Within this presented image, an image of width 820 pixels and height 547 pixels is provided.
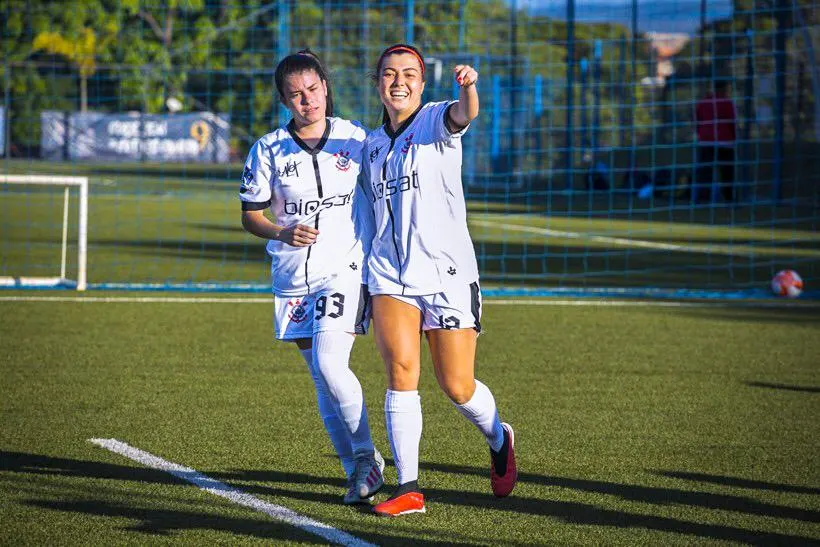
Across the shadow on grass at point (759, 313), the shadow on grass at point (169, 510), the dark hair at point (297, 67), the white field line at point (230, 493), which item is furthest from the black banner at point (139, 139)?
the dark hair at point (297, 67)

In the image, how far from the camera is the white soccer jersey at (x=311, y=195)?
550 centimetres

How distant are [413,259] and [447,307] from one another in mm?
248

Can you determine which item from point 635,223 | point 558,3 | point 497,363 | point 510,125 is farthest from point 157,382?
point 510,125

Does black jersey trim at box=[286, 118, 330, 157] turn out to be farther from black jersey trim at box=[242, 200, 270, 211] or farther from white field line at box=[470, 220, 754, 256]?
white field line at box=[470, 220, 754, 256]

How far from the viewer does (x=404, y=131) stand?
5.26 meters

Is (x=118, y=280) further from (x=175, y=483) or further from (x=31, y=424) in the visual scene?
(x=175, y=483)

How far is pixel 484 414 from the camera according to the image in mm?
5461

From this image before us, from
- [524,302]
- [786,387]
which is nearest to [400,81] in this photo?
[786,387]

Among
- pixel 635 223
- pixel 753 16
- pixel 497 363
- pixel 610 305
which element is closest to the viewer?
pixel 497 363

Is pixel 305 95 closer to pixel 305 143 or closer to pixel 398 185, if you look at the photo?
pixel 305 143

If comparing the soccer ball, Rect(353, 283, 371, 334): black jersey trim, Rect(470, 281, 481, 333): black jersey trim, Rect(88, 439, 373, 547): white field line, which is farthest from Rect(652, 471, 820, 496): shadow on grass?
the soccer ball

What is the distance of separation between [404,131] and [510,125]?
89.5ft

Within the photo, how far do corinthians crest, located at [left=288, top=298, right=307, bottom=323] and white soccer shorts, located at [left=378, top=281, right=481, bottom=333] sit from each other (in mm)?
483

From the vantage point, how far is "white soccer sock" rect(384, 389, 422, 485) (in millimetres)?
5230
